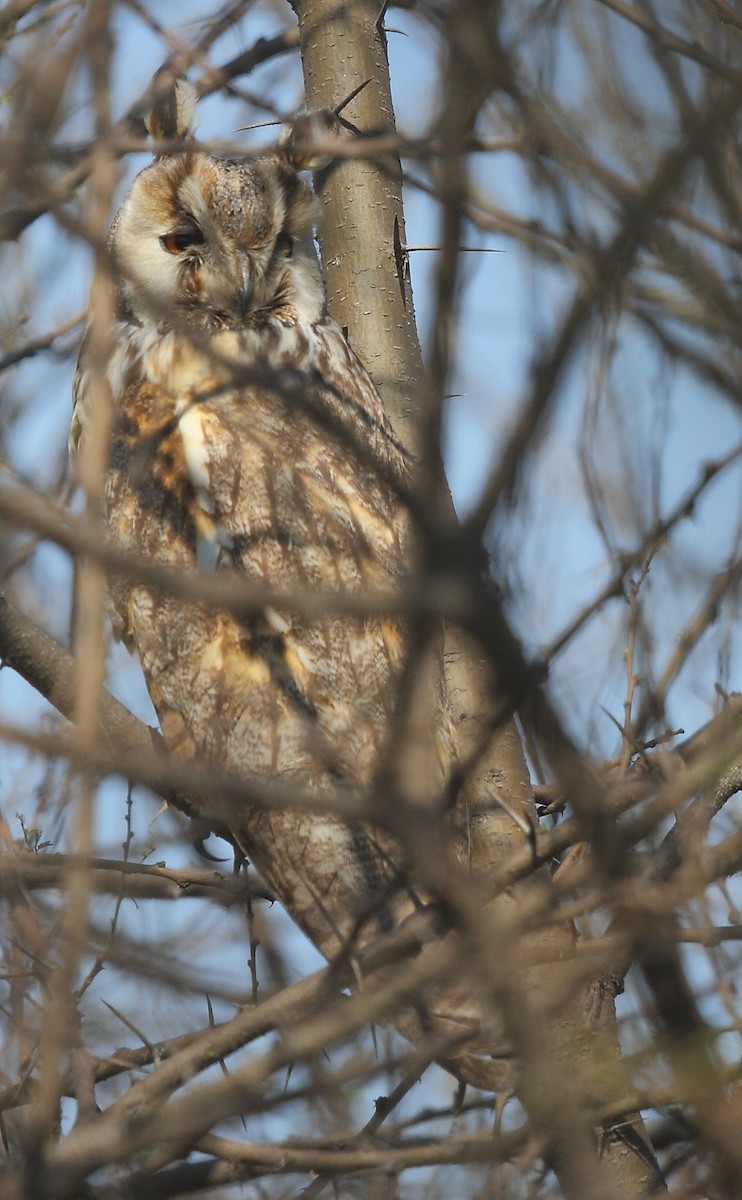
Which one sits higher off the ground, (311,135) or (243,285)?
(311,135)

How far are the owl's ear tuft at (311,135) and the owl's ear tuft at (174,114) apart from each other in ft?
0.81

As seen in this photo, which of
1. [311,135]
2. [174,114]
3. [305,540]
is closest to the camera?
[305,540]

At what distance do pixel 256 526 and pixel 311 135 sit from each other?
93 centimetres

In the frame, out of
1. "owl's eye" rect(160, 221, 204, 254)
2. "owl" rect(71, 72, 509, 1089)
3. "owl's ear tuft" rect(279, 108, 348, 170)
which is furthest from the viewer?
"owl's eye" rect(160, 221, 204, 254)

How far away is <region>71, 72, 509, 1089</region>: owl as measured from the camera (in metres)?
2.71

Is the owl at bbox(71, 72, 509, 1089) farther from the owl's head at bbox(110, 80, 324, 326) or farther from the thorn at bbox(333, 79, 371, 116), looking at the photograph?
the thorn at bbox(333, 79, 371, 116)

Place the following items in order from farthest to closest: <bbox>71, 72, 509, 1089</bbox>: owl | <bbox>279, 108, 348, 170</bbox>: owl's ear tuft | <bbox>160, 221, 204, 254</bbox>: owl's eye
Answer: <bbox>160, 221, 204, 254</bbox>: owl's eye → <bbox>279, 108, 348, 170</bbox>: owl's ear tuft → <bbox>71, 72, 509, 1089</bbox>: owl

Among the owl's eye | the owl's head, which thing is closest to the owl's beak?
the owl's head

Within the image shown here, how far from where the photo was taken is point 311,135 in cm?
299

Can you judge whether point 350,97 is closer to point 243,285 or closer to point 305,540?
point 243,285

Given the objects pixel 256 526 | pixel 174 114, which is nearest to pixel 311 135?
pixel 174 114

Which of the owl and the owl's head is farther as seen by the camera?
the owl's head

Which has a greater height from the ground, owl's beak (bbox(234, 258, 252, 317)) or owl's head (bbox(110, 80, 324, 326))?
owl's head (bbox(110, 80, 324, 326))

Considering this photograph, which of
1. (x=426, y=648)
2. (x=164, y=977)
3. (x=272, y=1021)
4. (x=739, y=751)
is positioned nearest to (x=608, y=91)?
(x=739, y=751)
